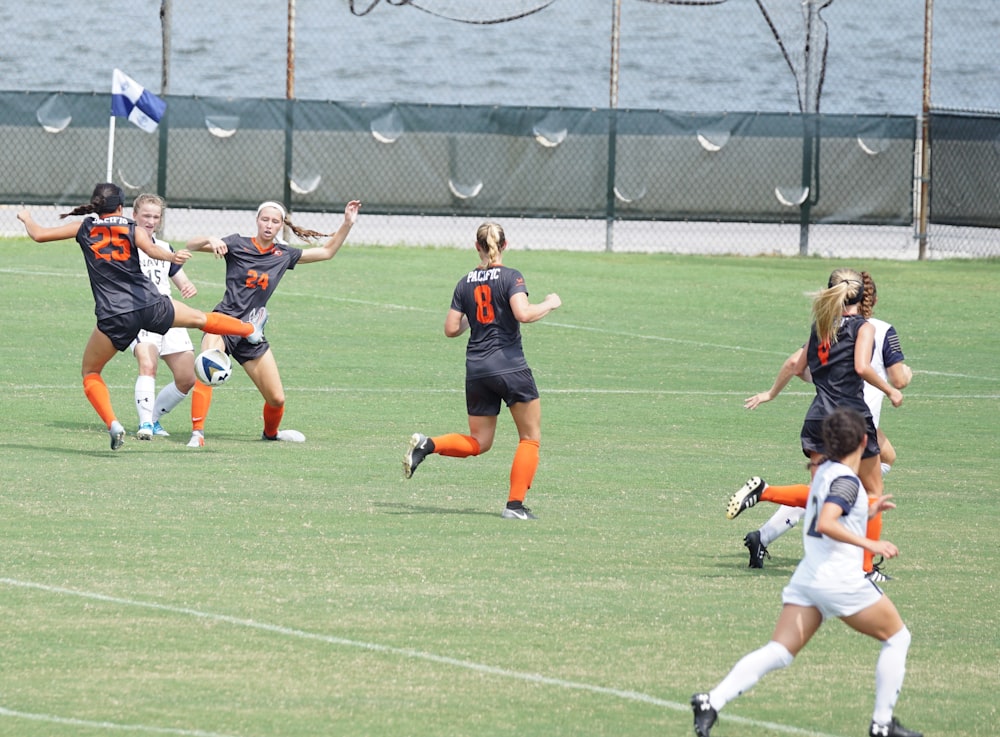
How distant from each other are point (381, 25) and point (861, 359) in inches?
4154

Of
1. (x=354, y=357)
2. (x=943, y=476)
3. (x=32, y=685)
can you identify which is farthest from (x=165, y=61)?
(x=32, y=685)

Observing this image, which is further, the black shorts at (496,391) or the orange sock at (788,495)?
the black shorts at (496,391)

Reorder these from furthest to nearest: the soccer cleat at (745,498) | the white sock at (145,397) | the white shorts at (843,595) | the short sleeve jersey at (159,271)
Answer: the short sleeve jersey at (159,271), the white sock at (145,397), the soccer cleat at (745,498), the white shorts at (843,595)

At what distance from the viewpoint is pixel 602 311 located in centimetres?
2439

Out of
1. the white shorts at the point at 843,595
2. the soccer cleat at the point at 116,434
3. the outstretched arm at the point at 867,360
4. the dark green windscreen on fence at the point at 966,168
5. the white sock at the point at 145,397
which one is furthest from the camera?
Result: the dark green windscreen on fence at the point at 966,168

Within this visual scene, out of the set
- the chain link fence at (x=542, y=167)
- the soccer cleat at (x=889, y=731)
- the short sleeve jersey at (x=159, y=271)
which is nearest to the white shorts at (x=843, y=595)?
the soccer cleat at (x=889, y=731)

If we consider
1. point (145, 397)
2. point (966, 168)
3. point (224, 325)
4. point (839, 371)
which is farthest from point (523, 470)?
point (966, 168)

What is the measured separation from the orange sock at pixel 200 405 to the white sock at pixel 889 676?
7.98 meters

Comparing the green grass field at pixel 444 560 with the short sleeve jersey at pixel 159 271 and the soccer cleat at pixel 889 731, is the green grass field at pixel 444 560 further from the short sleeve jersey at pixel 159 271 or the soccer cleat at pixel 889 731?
the short sleeve jersey at pixel 159 271

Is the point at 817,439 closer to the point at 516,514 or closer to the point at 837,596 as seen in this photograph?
the point at 516,514

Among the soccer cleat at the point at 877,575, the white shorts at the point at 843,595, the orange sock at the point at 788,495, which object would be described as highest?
the white shorts at the point at 843,595

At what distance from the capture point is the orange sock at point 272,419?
14.1 m

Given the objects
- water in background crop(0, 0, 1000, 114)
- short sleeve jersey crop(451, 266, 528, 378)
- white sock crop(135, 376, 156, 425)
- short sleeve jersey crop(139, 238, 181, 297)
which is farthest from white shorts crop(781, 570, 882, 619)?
water in background crop(0, 0, 1000, 114)

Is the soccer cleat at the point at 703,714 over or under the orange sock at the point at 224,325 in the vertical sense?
under
